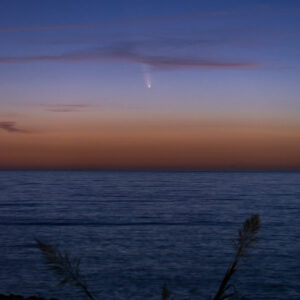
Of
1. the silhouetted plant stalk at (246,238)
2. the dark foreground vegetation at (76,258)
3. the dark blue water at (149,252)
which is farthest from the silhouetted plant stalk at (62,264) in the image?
the dark blue water at (149,252)

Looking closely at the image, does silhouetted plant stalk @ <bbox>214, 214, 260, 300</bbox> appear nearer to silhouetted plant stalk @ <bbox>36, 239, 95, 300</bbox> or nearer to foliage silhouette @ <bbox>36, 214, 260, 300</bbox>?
foliage silhouette @ <bbox>36, 214, 260, 300</bbox>

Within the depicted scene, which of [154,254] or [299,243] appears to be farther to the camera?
[299,243]

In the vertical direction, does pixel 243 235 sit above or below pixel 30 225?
above

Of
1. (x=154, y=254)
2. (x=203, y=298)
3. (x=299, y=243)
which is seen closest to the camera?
(x=203, y=298)

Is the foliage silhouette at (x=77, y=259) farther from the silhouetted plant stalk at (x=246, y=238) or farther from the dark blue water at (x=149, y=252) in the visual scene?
the dark blue water at (x=149, y=252)

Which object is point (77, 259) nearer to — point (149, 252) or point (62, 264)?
point (62, 264)

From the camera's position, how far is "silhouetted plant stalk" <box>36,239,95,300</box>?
81.7 inches

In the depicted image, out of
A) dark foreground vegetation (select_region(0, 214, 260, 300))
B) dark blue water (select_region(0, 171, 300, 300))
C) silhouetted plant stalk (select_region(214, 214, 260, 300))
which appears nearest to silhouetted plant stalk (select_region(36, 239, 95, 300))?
dark foreground vegetation (select_region(0, 214, 260, 300))

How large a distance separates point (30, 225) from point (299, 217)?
1849cm

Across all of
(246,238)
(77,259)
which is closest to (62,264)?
(77,259)

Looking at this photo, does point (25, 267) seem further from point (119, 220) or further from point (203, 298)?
point (119, 220)

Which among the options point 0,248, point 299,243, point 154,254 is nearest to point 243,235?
point 154,254

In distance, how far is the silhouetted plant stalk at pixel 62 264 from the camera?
81.7 inches

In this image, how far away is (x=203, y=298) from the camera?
37.1 ft
